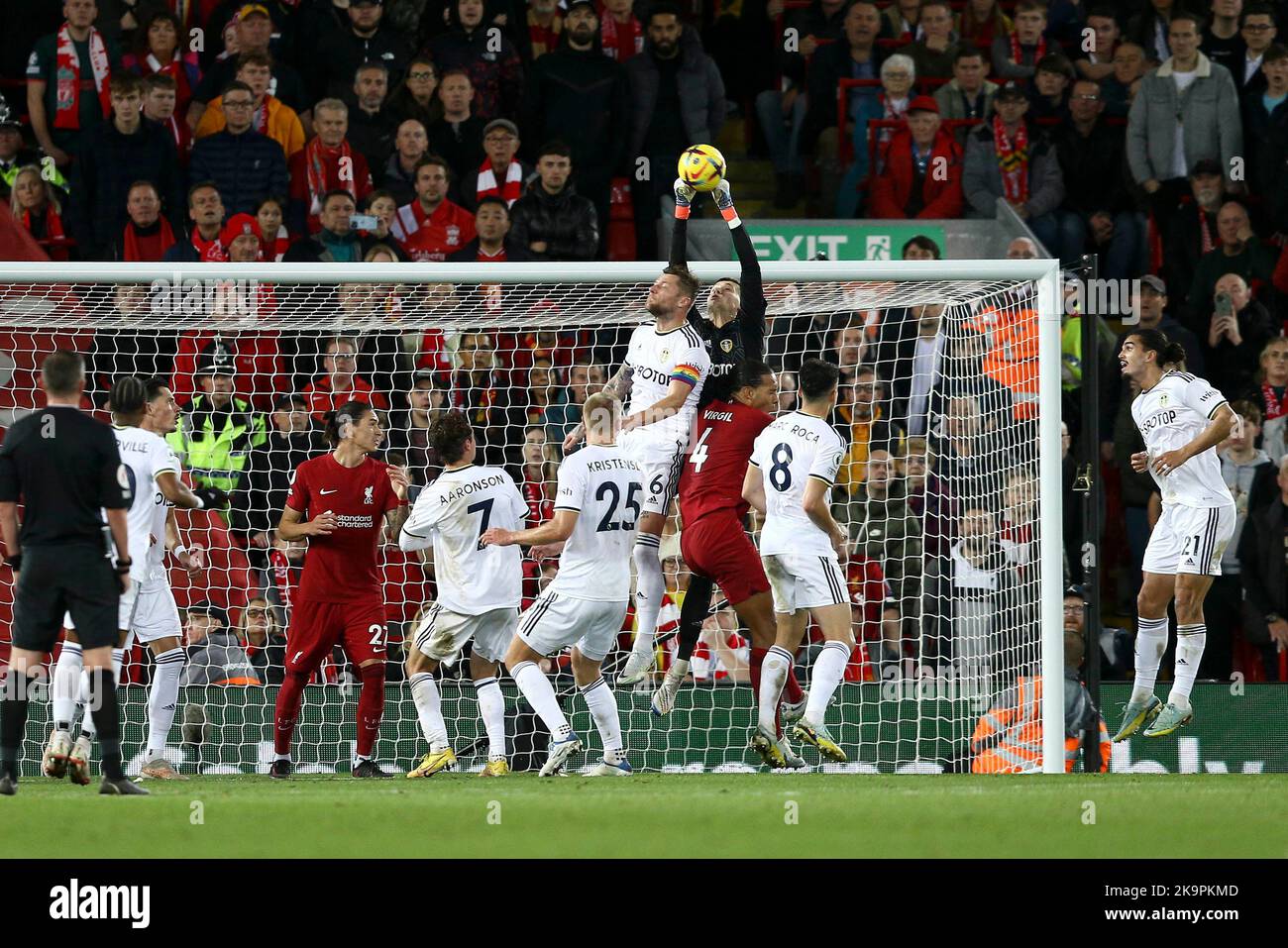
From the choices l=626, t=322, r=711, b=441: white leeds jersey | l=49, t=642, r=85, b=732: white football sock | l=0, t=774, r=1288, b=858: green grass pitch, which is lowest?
l=0, t=774, r=1288, b=858: green grass pitch

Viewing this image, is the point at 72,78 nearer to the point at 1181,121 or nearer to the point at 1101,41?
the point at 1101,41

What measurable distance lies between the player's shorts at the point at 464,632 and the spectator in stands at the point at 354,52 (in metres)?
6.58

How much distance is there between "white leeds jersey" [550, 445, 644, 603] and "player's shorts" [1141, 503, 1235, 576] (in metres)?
3.37

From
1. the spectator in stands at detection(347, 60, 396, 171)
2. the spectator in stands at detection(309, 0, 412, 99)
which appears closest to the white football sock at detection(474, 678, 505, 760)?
the spectator in stands at detection(347, 60, 396, 171)

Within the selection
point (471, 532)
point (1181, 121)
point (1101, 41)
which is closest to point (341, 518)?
point (471, 532)

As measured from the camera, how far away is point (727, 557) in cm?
1018

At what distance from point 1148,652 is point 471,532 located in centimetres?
419

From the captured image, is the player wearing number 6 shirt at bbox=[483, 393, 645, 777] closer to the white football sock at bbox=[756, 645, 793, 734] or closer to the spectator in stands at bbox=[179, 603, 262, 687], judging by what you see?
the white football sock at bbox=[756, 645, 793, 734]

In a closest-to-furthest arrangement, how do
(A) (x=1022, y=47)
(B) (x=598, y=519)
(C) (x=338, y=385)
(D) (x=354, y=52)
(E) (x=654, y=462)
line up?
(B) (x=598, y=519) < (E) (x=654, y=462) < (C) (x=338, y=385) < (D) (x=354, y=52) < (A) (x=1022, y=47)

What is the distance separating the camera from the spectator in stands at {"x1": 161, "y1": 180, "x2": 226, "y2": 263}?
1341 cm

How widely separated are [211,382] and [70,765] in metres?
3.71

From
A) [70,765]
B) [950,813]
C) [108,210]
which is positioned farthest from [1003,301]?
[108,210]

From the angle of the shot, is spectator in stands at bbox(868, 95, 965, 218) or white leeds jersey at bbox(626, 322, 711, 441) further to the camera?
spectator in stands at bbox(868, 95, 965, 218)

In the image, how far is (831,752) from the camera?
9.61 m
